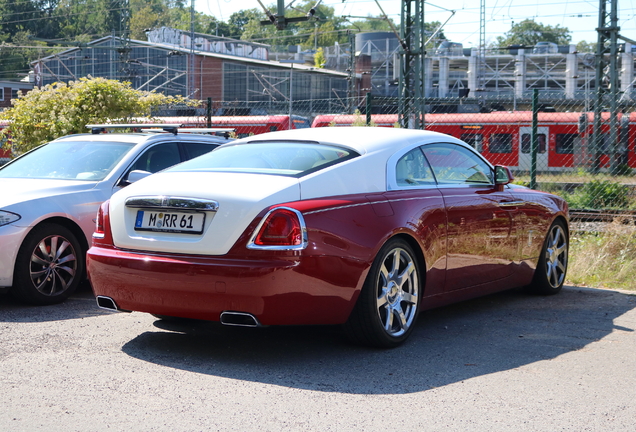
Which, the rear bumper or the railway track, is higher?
the rear bumper

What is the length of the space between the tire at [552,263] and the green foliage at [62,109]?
8389 mm

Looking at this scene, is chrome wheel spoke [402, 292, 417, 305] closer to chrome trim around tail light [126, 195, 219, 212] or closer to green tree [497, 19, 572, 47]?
chrome trim around tail light [126, 195, 219, 212]

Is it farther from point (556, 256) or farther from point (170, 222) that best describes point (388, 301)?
point (556, 256)

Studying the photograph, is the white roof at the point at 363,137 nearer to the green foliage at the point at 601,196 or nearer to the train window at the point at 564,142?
the green foliage at the point at 601,196

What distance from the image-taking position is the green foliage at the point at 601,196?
14406 mm

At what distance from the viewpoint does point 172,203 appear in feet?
16.1

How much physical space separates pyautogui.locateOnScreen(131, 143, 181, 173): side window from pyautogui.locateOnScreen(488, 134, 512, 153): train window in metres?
22.7

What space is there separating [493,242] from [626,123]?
22.7 meters

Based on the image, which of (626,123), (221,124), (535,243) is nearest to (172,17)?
(221,124)

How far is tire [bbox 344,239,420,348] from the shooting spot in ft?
16.5

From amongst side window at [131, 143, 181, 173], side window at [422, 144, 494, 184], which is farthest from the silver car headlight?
side window at [422, 144, 494, 184]

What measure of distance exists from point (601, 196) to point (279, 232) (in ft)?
37.0

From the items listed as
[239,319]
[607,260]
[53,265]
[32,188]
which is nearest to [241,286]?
[239,319]

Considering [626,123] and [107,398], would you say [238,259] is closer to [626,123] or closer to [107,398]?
[107,398]
